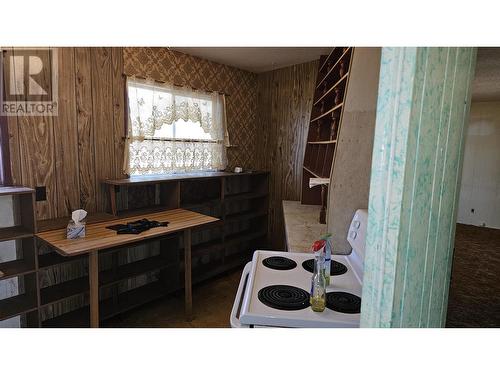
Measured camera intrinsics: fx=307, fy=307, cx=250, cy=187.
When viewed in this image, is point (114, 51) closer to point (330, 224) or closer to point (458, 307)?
point (330, 224)

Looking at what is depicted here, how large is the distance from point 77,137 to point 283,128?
2445 mm

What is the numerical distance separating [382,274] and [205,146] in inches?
126

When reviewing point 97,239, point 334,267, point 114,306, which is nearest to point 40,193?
point 97,239

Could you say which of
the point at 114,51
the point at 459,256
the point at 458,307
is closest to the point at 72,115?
the point at 114,51

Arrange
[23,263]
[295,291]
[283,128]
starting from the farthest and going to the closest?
1. [283,128]
2. [23,263]
3. [295,291]

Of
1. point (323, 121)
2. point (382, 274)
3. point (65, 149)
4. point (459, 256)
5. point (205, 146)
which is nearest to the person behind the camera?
point (382, 274)

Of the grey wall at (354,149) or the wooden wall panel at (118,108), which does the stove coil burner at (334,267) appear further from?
the wooden wall panel at (118,108)

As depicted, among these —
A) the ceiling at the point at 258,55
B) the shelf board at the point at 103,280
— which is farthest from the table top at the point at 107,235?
the ceiling at the point at 258,55

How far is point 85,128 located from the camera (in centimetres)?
263

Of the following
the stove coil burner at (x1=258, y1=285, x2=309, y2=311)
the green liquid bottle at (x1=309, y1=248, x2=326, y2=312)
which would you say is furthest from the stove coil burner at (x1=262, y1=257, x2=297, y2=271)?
the green liquid bottle at (x1=309, y1=248, x2=326, y2=312)

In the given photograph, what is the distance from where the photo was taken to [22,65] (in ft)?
7.38

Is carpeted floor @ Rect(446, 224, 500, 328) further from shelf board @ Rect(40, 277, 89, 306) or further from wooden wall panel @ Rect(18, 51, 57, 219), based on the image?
wooden wall panel @ Rect(18, 51, 57, 219)

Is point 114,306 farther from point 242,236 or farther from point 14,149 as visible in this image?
point 242,236

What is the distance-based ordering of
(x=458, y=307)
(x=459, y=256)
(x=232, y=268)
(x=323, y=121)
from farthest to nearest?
(x=459, y=256)
(x=232, y=268)
(x=323, y=121)
(x=458, y=307)
